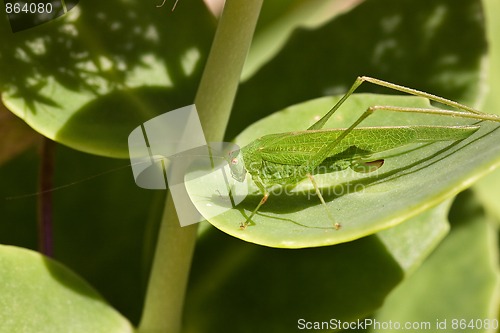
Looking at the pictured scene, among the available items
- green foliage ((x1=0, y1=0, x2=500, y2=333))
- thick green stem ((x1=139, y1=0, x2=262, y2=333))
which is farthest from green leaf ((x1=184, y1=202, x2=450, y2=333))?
thick green stem ((x1=139, y1=0, x2=262, y2=333))

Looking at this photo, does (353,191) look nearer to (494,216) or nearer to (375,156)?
(375,156)

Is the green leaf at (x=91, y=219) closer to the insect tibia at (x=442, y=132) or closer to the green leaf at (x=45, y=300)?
the green leaf at (x=45, y=300)

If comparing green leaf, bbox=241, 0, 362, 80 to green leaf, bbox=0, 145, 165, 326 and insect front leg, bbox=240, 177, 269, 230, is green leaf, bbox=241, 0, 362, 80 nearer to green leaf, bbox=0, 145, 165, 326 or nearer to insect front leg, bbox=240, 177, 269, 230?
green leaf, bbox=0, 145, 165, 326

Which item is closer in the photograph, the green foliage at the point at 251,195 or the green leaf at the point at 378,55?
the green foliage at the point at 251,195

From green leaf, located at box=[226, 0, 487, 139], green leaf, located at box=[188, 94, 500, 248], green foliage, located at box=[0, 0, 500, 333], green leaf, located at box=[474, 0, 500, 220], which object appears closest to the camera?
green leaf, located at box=[188, 94, 500, 248]

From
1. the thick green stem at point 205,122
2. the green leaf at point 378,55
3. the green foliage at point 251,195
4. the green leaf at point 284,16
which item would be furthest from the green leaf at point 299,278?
the green leaf at point 284,16

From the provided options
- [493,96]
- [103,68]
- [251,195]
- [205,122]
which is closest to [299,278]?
[251,195]

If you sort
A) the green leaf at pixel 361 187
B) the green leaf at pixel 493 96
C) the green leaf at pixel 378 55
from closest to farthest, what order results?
the green leaf at pixel 361 187 < the green leaf at pixel 378 55 < the green leaf at pixel 493 96
